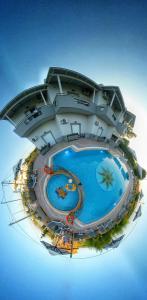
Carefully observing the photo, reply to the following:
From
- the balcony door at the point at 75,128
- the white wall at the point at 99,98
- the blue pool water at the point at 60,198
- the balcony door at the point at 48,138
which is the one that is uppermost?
the white wall at the point at 99,98

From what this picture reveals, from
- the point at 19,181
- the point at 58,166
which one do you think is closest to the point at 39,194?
the point at 19,181

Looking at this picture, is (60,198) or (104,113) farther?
(104,113)

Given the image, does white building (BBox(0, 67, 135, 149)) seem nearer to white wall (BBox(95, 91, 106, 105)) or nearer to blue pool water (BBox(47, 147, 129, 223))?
white wall (BBox(95, 91, 106, 105))

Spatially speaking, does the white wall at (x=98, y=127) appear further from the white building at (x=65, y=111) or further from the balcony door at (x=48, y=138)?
the balcony door at (x=48, y=138)

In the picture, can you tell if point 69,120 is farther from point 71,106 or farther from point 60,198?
point 60,198

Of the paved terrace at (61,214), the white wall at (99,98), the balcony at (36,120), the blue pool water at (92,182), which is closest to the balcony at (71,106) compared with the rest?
the balcony at (36,120)

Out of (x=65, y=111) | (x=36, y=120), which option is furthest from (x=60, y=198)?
(x=65, y=111)
